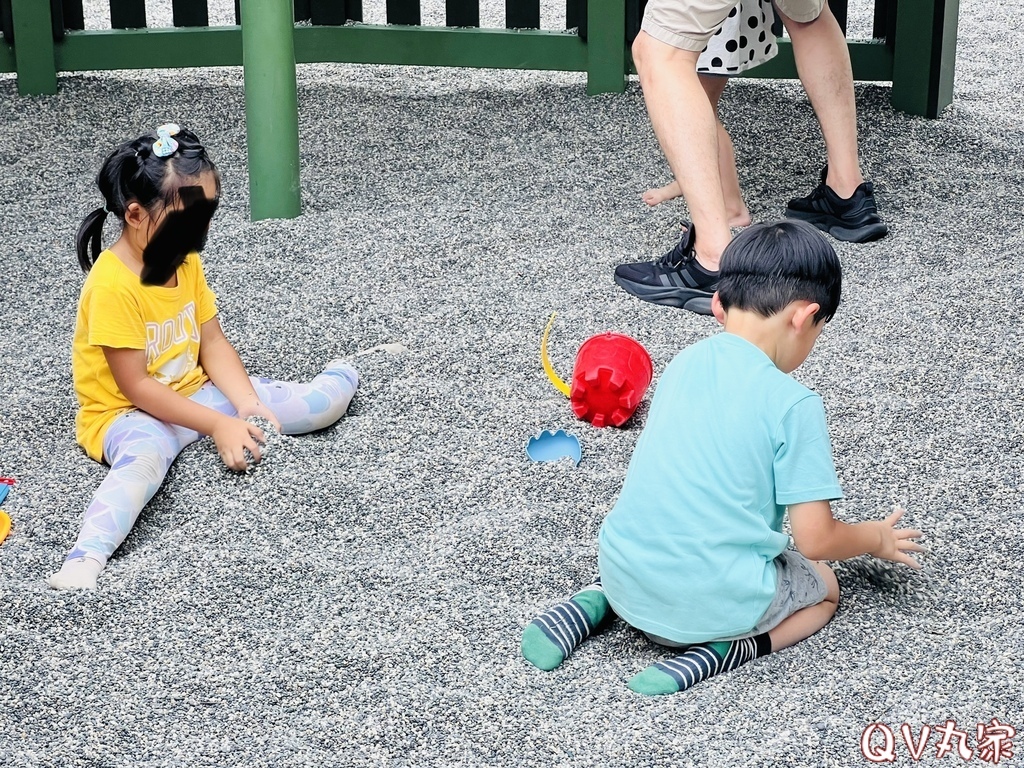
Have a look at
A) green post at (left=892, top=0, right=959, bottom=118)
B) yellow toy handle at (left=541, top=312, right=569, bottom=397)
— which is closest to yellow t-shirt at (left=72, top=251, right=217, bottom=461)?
yellow toy handle at (left=541, top=312, right=569, bottom=397)

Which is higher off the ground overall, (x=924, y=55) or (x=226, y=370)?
(x=924, y=55)

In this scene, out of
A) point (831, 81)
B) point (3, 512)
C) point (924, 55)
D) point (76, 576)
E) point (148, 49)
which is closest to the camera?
point (76, 576)

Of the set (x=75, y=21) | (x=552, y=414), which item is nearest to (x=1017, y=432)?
(x=552, y=414)

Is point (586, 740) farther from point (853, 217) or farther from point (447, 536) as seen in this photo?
point (853, 217)

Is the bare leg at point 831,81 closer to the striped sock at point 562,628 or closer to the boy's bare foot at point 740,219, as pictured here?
the boy's bare foot at point 740,219

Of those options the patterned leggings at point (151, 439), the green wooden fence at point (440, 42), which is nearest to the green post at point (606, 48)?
the green wooden fence at point (440, 42)

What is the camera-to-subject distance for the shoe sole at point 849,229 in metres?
3.38

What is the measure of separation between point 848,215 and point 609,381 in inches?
52.7

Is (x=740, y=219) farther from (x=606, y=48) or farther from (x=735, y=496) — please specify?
(x=735, y=496)

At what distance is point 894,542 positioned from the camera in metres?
1.85

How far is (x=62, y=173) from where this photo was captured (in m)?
3.98

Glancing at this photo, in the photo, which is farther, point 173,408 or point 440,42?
point 440,42

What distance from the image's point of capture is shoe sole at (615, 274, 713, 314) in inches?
117

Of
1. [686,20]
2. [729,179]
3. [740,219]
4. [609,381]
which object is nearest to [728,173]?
[729,179]
